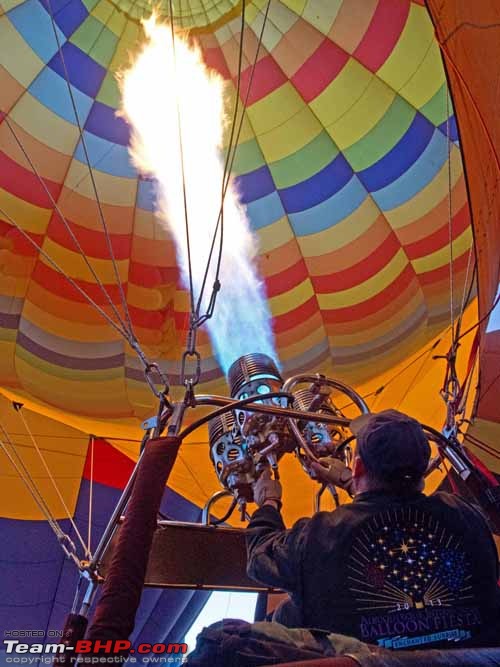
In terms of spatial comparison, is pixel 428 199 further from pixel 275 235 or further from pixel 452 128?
pixel 275 235

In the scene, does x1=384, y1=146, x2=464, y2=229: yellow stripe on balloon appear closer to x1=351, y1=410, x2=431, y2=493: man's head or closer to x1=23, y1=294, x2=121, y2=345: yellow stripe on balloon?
x1=23, y1=294, x2=121, y2=345: yellow stripe on balloon

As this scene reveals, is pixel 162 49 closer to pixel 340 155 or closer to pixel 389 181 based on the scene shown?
pixel 340 155

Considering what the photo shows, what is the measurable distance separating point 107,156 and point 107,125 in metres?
0.20

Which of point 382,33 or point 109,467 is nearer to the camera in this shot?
point 382,33

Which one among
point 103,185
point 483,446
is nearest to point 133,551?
point 483,446

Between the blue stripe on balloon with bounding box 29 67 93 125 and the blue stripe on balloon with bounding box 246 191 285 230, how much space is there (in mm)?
1256

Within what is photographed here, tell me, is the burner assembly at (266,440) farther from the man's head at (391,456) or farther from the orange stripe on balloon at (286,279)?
the orange stripe on balloon at (286,279)

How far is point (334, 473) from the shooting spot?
1738mm

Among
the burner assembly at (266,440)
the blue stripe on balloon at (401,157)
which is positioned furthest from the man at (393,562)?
the blue stripe on balloon at (401,157)

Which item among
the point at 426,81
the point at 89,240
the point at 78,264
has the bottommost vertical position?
the point at 78,264

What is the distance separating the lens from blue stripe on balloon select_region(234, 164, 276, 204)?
4277mm

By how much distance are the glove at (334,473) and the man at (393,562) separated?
2.11 feet

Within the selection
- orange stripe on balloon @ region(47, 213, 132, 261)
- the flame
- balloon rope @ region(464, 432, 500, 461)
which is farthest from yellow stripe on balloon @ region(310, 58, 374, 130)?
balloon rope @ region(464, 432, 500, 461)

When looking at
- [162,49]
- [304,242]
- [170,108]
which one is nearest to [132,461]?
[304,242]
